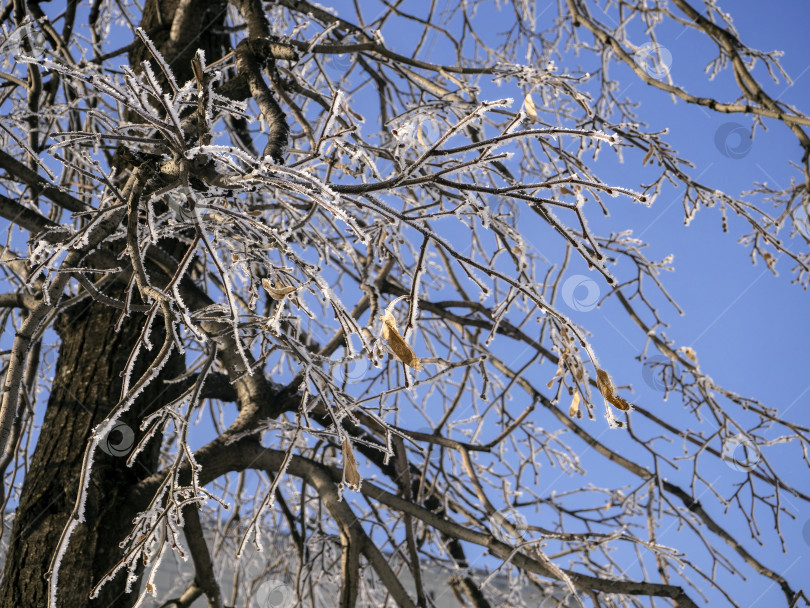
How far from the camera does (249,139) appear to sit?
3316 mm

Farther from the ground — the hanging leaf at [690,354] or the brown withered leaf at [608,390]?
the hanging leaf at [690,354]

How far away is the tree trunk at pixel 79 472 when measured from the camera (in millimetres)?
2045

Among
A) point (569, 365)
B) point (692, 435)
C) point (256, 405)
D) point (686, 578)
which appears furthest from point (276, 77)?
point (686, 578)

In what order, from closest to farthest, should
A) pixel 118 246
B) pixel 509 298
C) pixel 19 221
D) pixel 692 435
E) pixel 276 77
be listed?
pixel 509 298 < pixel 19 221 < pixel 276 77 < pixel 118 246 < pixel 692 435

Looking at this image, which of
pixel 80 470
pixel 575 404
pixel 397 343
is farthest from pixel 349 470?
pixel 80 470

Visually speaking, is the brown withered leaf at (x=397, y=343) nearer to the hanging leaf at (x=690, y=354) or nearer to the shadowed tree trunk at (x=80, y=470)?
the shadowed tree trunk at (x=80, y=470)

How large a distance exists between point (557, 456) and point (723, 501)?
864mm

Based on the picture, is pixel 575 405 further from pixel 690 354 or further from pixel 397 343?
pixel 690 354

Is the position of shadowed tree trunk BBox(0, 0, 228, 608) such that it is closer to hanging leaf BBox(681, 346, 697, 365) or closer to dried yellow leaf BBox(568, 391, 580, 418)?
dried yellow leaf BBox(568, 391, 580, 418)

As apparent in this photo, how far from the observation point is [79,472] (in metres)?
2.24

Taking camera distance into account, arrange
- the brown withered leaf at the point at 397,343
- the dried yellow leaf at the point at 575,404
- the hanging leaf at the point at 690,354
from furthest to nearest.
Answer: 1. the hanging leaf at the point at 690,354
2. the dried yellow leaf at the point at 575,404
3. the brown withered leaf at the point at 397,343

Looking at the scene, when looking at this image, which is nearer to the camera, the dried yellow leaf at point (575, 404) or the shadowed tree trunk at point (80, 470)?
the dried yellow leaf at point (575, 404)

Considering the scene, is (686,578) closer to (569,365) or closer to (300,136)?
(569,365)

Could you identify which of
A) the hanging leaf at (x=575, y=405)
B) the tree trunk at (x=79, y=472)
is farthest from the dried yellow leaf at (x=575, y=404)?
the tree trunk at (x=79, y=472)
